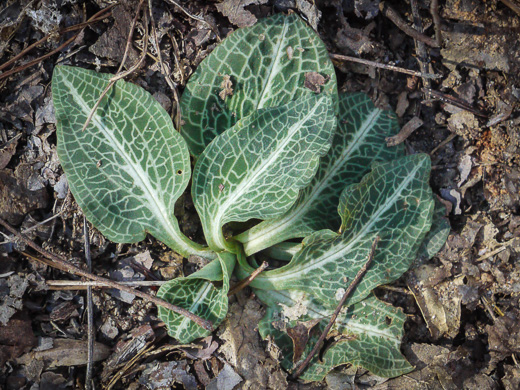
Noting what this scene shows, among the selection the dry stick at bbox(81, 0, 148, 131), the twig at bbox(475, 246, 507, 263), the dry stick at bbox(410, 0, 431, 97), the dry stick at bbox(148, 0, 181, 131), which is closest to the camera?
the dry stick at bbox(81, 0, 148, 131)

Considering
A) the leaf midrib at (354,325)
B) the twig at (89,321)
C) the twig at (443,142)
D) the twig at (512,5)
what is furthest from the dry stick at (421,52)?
the twig at (89,321)

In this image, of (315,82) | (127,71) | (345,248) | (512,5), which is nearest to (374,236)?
(345,248)

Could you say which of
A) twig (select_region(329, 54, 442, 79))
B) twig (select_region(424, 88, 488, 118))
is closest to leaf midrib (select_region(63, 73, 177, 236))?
twig (select_region(329, 54, 442, 79))

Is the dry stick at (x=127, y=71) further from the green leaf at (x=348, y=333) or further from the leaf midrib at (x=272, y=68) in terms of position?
the green leaf at (x=348, y=333)

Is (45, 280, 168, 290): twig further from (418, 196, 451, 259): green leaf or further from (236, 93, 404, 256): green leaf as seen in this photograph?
(418, 196, 451, 259): green leaf

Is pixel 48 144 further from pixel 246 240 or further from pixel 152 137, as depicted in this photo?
pixel 246 240

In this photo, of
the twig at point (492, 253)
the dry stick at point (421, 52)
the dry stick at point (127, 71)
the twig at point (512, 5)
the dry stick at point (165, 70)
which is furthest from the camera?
the dry stick at point (421, 52)
